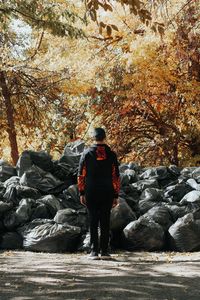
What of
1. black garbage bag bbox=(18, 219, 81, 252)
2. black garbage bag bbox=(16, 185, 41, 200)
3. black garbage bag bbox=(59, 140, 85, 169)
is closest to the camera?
black garbage bag bbox=(18, 219, 81, 252)

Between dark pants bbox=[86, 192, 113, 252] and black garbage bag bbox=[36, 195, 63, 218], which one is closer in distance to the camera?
dark pants bbox=[86, 192, 113, 252]

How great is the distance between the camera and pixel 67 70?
1592 centimetres

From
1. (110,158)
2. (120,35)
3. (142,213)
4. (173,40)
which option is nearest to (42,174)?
(142,213)

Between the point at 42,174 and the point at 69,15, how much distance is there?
13.7 ft

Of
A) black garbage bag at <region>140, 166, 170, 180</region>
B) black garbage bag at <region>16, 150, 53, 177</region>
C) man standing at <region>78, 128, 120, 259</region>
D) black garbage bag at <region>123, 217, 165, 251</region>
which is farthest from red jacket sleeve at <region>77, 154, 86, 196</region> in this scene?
black garbage bag at <region>140, 166, 170, 180</region>

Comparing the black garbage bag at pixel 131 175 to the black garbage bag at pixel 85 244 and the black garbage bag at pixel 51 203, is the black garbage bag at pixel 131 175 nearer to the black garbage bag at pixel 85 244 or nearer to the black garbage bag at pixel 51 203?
the black garbage bag at pixel 51 203

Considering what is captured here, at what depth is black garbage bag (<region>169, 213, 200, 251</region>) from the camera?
7137mm

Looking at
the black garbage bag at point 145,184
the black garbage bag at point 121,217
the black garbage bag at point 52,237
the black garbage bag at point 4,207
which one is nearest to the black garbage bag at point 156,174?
the black garbage bag at point 145,184

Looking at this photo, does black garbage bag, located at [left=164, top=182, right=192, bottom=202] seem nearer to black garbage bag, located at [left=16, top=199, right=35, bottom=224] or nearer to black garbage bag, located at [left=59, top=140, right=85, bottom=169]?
black garbage bag, located at [left=59, top=140, right=85, bottom=169]

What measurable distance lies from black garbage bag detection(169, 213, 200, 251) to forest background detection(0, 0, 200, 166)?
4.61m

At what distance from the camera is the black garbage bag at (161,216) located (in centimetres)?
756

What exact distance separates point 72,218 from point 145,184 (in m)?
1.88

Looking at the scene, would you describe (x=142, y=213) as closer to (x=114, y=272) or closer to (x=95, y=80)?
(x=114, y=272)

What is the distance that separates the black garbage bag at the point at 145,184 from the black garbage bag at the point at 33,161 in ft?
5.23
